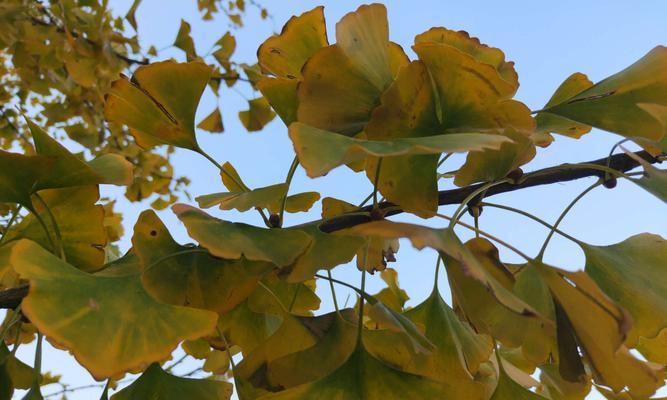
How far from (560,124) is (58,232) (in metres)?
0.46

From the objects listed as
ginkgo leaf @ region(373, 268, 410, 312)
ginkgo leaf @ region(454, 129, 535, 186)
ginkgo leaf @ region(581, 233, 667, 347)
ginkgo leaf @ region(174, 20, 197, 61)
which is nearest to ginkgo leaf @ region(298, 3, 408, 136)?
ginkgo leaf @ region(454, 129, 535, 186)

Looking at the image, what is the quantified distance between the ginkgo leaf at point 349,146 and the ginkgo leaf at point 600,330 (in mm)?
85


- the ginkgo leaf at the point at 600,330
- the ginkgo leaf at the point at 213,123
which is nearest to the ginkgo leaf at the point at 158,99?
the ginkgo leaf at the point at 600,330

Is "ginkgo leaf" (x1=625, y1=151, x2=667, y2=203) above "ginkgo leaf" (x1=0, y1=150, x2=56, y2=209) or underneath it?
underneath

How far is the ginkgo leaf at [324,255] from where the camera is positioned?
39cm

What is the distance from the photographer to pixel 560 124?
0.53 meters

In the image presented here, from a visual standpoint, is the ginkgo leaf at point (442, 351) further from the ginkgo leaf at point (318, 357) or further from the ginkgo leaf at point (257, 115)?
the ginkgo leaf at point (257, 115)

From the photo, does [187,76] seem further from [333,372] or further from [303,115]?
[333,372]

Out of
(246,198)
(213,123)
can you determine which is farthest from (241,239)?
(213,123)

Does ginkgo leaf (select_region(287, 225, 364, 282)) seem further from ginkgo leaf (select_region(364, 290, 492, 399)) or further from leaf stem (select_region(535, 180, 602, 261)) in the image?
leaf stem (select_region(535, 180, 602, 261))

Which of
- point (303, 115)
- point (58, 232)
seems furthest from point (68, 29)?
point (303, 115)

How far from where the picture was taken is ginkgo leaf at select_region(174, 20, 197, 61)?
129cm

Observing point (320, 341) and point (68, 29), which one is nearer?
point (320, 341)

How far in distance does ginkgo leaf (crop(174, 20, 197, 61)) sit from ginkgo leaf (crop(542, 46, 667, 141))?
3.15 ft
